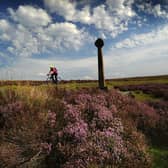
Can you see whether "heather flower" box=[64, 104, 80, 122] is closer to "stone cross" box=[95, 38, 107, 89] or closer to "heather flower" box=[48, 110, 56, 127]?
"heather flower" box=[48, 110, 56, 127]

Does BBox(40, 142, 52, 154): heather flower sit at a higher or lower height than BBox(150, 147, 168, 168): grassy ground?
higher

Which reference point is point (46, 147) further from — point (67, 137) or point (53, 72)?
point (53, 72)

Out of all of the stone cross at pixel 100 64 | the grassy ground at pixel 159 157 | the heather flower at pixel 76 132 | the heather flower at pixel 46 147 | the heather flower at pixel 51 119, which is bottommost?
the grassy ground at pixel 159 157

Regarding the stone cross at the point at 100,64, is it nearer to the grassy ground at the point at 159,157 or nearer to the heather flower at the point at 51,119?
the grassy ground at the point at 159,157

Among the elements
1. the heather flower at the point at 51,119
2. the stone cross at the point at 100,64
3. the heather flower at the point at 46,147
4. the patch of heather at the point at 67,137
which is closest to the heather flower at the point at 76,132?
the patch of heather at the point at 67,137

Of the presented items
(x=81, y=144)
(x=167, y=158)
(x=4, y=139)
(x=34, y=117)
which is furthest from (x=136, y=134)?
(x=4, y=139)

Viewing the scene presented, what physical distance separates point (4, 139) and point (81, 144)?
2274 millimetres

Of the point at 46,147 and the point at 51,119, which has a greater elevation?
the point at 51,119

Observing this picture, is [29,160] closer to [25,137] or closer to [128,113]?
[25,137]

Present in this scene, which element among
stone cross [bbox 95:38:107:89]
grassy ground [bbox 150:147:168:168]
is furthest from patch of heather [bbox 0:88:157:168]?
stone cross [bbox 95:38:107:89]

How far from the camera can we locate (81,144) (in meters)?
8.02

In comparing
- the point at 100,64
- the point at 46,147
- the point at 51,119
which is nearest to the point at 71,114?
the point at 51,119

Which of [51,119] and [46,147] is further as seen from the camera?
[51,119]

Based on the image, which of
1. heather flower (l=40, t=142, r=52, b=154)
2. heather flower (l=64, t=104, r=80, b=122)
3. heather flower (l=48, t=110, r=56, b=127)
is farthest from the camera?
heather flower (l=64, t=104, r=80, b=122)
